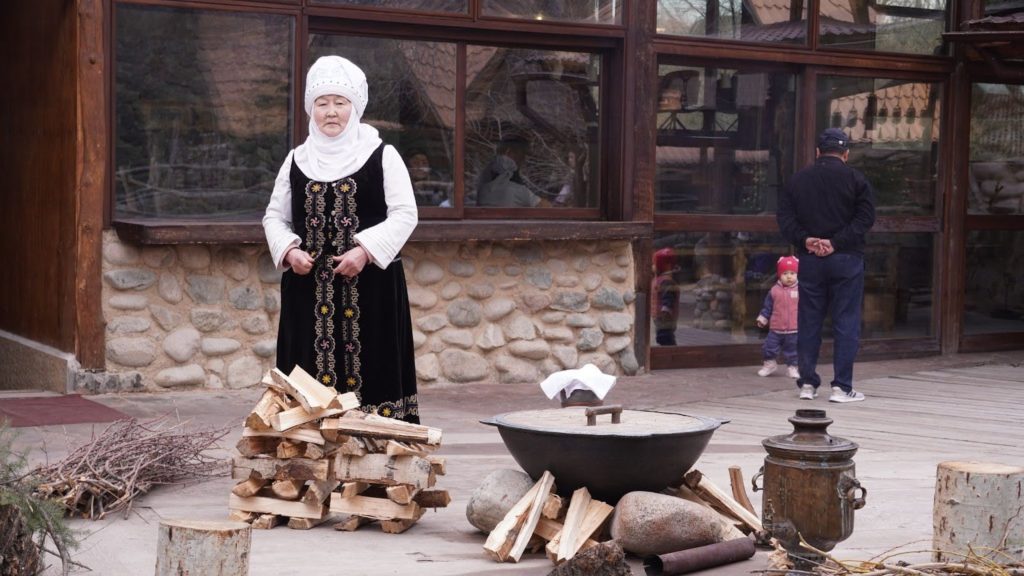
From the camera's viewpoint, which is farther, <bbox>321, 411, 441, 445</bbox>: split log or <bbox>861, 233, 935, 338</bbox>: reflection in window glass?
<bbox>861, 233, 935, 338</bbox>: reflection in window glass

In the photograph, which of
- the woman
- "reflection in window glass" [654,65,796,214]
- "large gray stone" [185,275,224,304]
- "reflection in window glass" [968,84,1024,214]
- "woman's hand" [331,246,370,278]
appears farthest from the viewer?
"reflection in window glass" [968,84,1024,214]

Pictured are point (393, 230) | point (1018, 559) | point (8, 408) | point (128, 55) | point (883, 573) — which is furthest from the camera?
point (128, 55)

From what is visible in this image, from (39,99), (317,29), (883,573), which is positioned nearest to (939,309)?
(317,29)

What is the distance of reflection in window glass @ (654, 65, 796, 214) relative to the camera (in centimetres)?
995

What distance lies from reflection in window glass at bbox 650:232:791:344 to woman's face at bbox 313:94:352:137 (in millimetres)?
4503

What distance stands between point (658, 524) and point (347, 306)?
66.9 inches

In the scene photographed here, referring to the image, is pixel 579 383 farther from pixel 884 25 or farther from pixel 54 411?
pixel 884 25

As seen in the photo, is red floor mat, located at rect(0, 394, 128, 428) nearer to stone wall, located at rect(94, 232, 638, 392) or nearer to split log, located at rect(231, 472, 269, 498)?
stone wall, located at rect(94, 232, 638, 392)

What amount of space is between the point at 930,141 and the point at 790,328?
7.38ft

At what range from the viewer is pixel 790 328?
982 cm

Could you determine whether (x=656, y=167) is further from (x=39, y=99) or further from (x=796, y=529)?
(x=796, y=529)

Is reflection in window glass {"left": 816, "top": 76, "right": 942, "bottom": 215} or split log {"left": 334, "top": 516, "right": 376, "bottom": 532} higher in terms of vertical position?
reflection in window glass {"left": 816, "top": 76, "right": 942, "bottom": 215}

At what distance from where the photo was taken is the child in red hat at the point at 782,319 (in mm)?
9820

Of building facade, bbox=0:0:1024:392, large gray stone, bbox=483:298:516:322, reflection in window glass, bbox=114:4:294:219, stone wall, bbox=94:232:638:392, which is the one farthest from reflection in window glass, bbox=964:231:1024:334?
reflection in window glass, bbox=114:4:294:219
